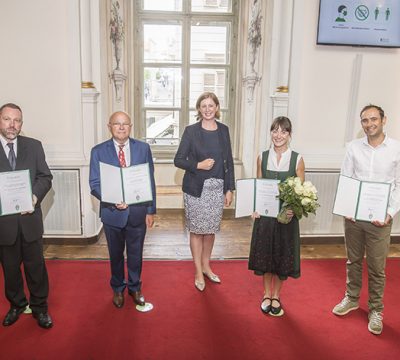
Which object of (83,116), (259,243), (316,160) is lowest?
(259,243)

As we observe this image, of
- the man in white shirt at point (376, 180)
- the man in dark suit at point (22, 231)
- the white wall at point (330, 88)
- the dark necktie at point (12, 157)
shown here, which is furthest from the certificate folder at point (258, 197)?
the white wall at point (330, 88)

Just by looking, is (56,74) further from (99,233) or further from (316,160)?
(316,160)

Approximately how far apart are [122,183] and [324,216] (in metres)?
2.59

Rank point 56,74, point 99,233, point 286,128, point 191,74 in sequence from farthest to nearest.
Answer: point 191,74
point 99,233
point 56,74
point 286,128

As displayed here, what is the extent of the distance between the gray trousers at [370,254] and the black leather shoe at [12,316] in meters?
2.39

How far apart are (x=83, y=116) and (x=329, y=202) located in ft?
8.98

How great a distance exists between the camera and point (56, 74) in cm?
398

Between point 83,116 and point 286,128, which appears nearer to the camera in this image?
point 286,128

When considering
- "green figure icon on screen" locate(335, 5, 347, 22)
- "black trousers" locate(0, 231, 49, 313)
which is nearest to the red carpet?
"black trousers" locate(0, 231, 49, 313)

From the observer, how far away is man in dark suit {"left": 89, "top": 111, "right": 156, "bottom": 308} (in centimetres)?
280

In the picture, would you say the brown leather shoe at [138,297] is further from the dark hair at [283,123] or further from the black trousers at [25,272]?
the dark hair at [283,123]

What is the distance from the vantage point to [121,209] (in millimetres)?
2814

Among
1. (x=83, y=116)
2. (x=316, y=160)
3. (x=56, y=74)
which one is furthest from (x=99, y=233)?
(x=316, y=160)

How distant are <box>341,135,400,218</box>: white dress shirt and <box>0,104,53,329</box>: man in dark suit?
6.93 feet
